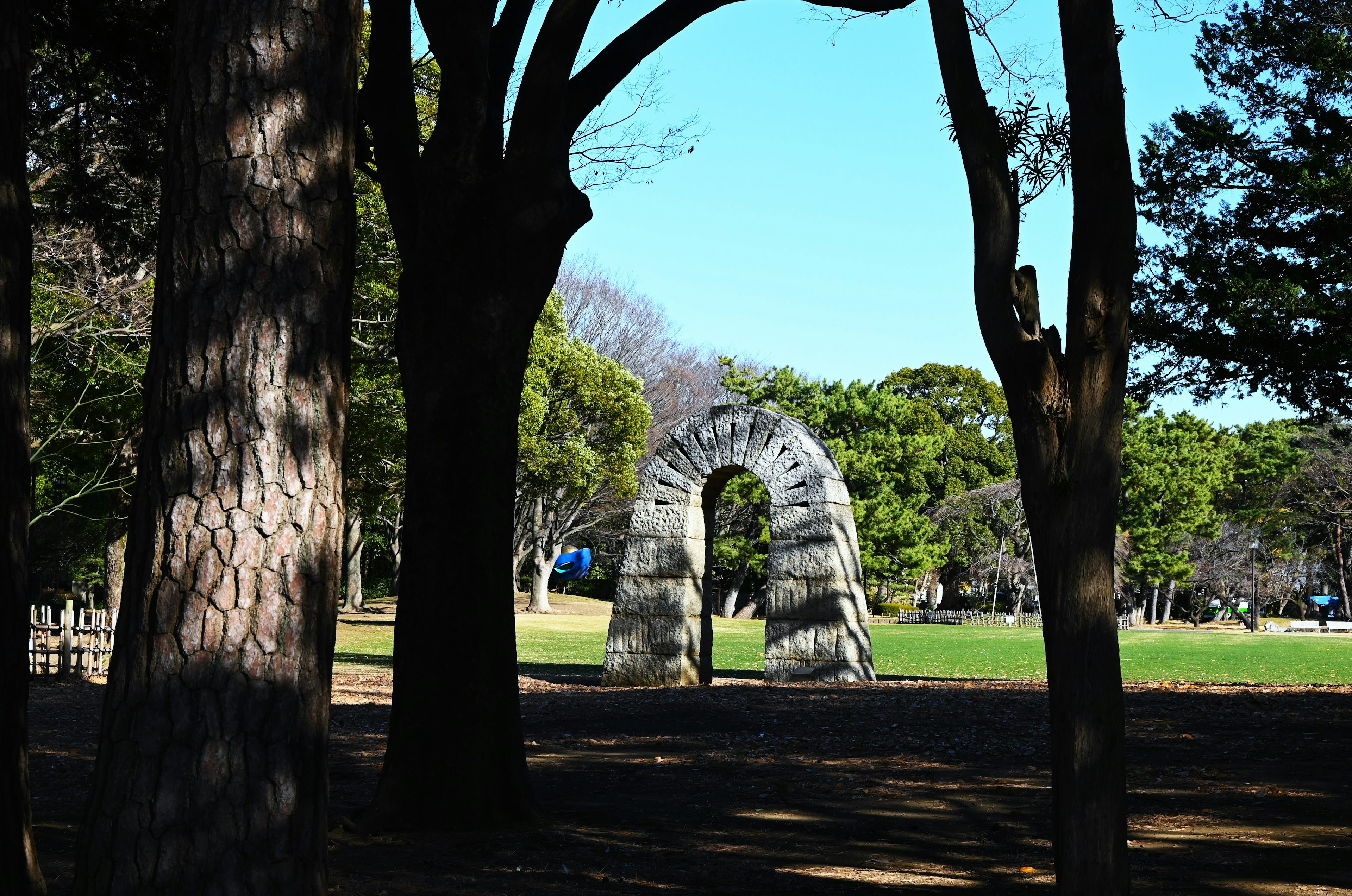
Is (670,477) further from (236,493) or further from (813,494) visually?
(236,493)

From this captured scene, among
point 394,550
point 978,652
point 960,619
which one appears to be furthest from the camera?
point 960,619

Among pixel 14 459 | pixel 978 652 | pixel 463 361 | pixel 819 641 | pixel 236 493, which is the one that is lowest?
pixel 978 652

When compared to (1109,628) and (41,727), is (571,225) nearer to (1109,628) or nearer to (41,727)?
(1109,628)

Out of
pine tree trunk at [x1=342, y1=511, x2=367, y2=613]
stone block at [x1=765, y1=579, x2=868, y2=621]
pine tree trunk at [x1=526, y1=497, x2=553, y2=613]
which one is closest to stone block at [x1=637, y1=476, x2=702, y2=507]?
stone block at [x1=765, y1=579, x2=868, y2=621]

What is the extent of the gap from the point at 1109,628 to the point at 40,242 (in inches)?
546

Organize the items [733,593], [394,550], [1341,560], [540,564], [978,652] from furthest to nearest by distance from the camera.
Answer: [733,593] → [1341,560] → [394,550] → [540,564] → [978,652]

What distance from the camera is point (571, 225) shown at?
20.2ft

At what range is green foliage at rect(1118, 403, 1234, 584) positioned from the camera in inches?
1730

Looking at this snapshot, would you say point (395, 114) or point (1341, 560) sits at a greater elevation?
point (395, 114)

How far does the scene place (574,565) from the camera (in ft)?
165

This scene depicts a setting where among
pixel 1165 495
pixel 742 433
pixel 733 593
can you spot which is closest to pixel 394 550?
pixel 733 593

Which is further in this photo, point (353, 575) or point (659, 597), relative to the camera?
point (353, 575)

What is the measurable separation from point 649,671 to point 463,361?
8415 millimetres

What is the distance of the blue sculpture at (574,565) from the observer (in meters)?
49.9
